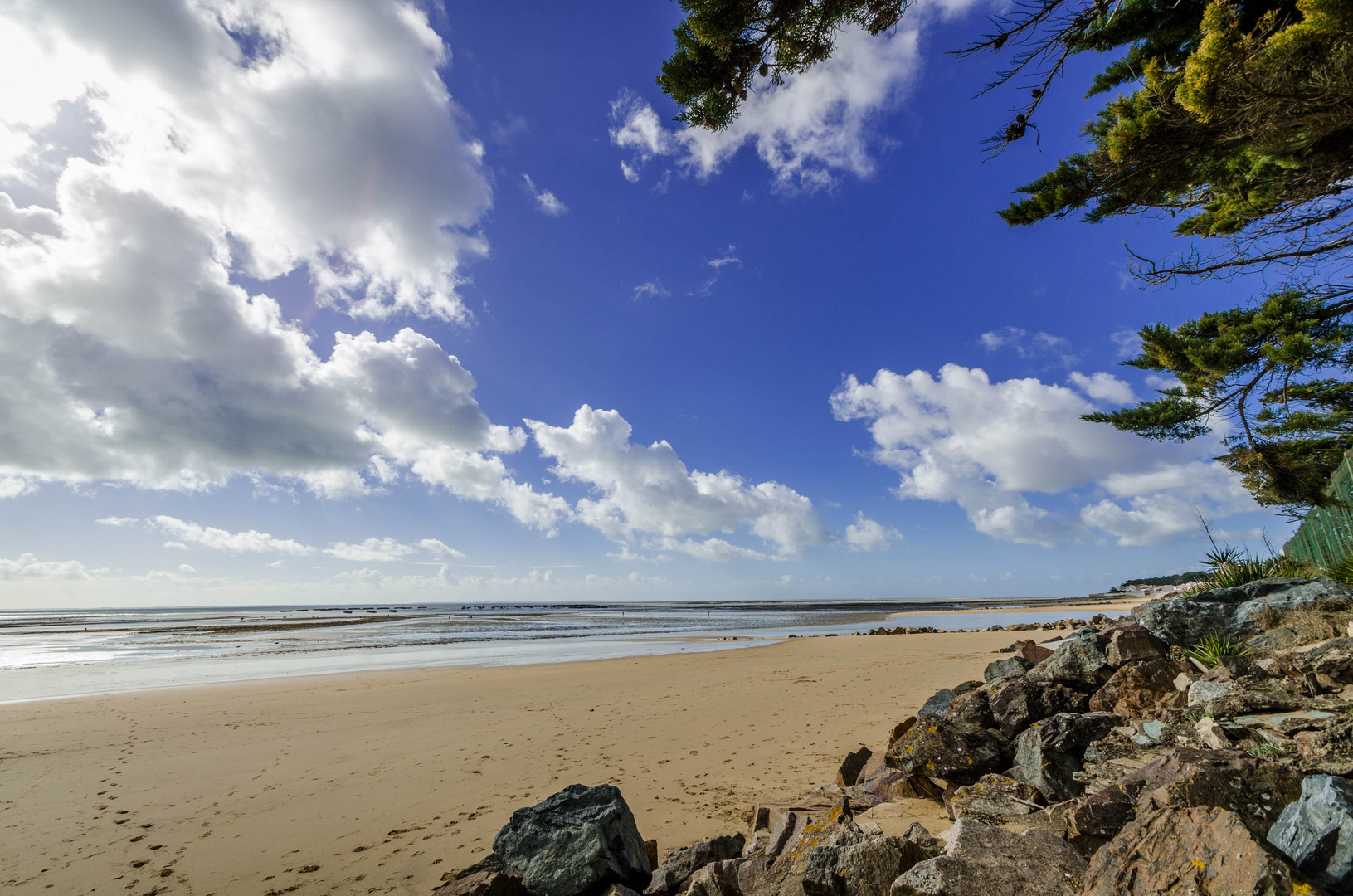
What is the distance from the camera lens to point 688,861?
13.6ft

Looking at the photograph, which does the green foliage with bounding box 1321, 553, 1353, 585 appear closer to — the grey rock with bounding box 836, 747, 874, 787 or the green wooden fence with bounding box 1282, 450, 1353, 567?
the green wooden fence with bounding box 1282, 450, 1353, 567

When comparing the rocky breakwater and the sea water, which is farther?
the sea water

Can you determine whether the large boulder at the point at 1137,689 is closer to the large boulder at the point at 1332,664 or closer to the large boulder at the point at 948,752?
the large boulder at the point at 1332,664

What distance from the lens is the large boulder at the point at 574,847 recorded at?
12.6ft

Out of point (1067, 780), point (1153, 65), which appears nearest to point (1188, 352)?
point (1153, 65)

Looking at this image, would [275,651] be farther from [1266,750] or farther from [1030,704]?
[1266,750]

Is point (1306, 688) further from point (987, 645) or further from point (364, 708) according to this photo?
point (987, 645)

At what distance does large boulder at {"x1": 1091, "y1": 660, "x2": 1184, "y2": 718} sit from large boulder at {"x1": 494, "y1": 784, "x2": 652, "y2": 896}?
460 centimetres

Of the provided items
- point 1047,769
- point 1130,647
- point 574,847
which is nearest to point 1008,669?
point 1130,647

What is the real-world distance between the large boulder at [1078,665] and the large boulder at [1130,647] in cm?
9

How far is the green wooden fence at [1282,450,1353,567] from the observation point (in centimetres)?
1034

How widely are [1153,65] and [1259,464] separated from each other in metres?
8.59

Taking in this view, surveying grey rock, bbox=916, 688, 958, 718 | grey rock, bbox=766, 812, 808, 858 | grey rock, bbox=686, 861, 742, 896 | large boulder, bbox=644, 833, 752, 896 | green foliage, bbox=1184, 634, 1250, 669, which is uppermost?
green foliage, bbox=1184, 634, 1250, 669

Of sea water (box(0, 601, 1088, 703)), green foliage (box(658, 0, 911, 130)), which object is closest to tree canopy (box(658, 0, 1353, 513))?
green foliage (box(658, 0, 911, 130))
